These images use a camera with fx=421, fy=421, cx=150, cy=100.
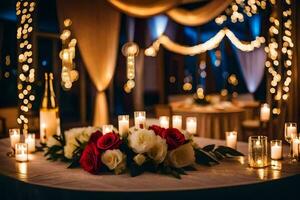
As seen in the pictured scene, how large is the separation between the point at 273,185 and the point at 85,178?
87 centimetres

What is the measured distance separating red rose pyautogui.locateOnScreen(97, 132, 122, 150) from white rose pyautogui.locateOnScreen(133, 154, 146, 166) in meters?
0.12

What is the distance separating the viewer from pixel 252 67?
Answer: 940 cm

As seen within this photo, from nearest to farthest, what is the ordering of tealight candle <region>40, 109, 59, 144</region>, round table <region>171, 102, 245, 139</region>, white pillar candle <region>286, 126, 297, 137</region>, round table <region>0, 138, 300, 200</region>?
1. round table <region>0, 138, 300, 200</region>
2. white pillar candle <region>286, 126, 297, 137</region>
3. tealight candle <region>40, 109, 59, 144</region>
4. round table <region>171, 102, 245, 139</region>

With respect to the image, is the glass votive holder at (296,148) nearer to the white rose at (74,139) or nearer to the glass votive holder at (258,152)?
the glass votive holder at (258,152)

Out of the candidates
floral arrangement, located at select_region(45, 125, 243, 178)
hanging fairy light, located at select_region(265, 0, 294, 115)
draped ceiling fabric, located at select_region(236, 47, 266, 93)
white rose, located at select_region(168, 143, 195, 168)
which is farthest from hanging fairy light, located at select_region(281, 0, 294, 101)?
draped ceiling fabric, located at select_region(236, 47, 266, 93)

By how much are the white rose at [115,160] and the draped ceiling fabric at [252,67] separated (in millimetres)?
7712

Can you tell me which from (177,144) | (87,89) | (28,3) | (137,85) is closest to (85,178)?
(177,144)

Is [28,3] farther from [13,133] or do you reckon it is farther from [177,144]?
[177,144]

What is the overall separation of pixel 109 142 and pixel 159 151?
255 millimetres

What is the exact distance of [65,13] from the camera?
444 centimetres

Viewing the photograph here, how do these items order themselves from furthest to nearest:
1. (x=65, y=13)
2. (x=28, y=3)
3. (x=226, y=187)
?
(x=65, y=13)
(x=28, y=3)
(x=226, y=187)

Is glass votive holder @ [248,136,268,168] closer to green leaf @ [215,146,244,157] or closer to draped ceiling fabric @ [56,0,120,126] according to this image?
green leaf @ [215,146,244,157]

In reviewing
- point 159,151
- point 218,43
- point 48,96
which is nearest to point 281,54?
point 218,43

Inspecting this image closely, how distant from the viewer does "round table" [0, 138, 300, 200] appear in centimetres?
175
